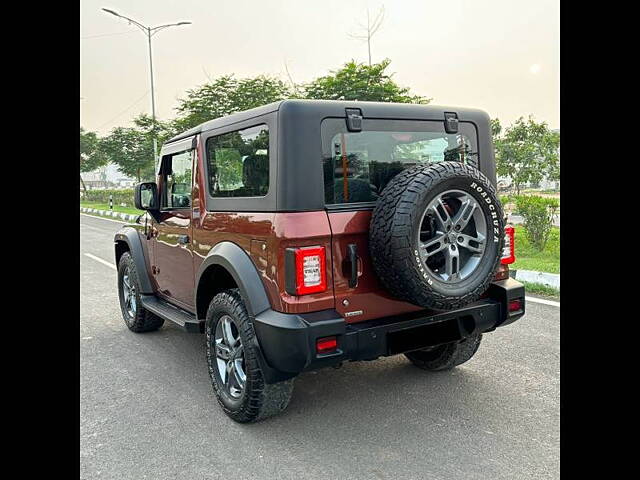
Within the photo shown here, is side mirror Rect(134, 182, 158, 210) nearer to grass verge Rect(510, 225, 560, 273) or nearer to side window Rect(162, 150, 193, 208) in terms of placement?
side window Rect(162, 150, 193, 208)

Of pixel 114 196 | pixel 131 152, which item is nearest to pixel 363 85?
pixel 131 152

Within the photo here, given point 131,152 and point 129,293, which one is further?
point 131,152

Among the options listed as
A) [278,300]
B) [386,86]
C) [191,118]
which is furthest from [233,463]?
[191,118]

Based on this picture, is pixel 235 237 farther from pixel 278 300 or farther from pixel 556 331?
pixel 556 331

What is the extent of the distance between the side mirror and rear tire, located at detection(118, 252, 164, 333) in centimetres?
72

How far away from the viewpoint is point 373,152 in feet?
10.2

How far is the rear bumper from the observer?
2758 millimetres

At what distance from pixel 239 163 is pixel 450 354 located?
6.61ft

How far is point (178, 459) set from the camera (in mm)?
2861

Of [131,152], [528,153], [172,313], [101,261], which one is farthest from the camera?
[131,152]

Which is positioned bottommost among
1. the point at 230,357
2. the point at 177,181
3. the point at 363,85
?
the point at 230,357

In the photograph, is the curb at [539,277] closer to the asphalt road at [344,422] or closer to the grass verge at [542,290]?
the grass verge at [542,290]

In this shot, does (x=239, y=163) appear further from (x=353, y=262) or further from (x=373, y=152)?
(x=353, y=262)

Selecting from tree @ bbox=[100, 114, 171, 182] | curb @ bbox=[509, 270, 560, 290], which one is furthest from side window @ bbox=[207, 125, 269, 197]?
tree @ bbox=[100, 114, 171, 182]
